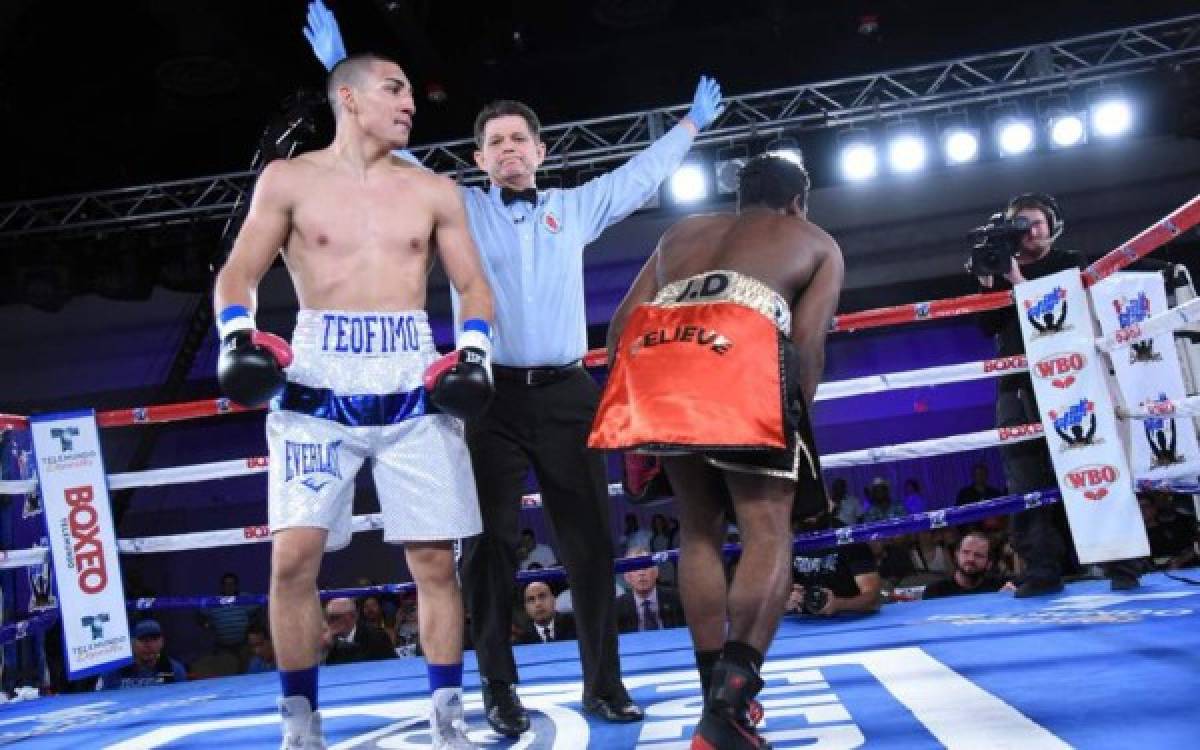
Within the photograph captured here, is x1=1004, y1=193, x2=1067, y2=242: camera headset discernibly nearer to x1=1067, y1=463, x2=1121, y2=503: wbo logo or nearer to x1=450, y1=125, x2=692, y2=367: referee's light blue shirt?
x1=1067, y1=463, x2=1121, y2=503: wbo logo

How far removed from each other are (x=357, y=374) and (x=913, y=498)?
8.12 metres

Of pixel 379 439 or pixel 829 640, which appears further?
pixel 829 640

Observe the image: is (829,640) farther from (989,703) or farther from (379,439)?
(379,439)

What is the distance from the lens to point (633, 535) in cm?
884

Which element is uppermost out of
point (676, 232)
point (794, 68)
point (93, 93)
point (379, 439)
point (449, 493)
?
point (93, 93)

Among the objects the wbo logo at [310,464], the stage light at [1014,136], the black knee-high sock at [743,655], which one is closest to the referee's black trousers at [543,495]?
the wbo logo at [310,464]

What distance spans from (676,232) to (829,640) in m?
1.32

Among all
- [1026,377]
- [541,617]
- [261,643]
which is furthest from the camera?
[261,643]

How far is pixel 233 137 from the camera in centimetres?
876

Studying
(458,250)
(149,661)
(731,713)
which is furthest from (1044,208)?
(149,661)

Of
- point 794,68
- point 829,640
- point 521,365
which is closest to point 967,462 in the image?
point 794,68

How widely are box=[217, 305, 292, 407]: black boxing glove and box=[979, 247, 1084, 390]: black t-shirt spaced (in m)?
2.58

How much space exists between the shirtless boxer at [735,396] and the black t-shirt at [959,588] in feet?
8.14

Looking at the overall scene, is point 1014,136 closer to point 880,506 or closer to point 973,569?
point 880,506
